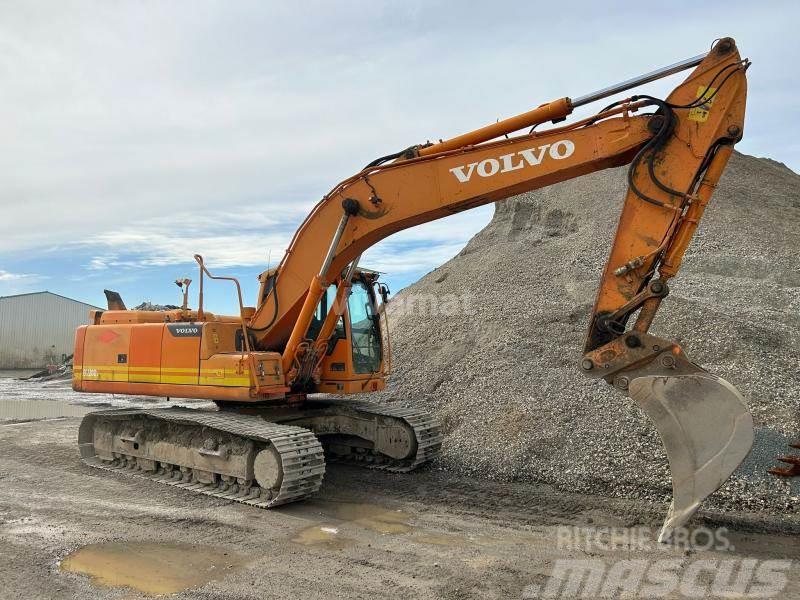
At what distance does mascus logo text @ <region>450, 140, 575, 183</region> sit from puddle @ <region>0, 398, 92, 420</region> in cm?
1199

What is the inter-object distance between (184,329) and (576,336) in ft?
24.2

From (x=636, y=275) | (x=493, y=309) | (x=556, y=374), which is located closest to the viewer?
(x=636, y=275)

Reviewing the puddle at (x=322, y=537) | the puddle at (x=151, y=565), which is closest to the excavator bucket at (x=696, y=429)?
the puddle at (x=322, y=537)

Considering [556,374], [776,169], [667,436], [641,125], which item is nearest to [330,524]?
[667,436]

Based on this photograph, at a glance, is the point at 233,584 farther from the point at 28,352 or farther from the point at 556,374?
the point at 28,352

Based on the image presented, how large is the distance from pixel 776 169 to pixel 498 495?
23199 millimetres

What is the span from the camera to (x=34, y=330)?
3425cm

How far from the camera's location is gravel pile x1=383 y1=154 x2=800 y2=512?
26.2 feet

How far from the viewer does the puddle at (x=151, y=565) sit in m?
4.96

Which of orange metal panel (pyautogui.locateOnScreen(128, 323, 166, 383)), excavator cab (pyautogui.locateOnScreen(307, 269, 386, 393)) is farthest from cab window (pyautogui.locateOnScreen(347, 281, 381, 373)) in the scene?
orange metal panel (pyautogui.locateOnScreen(128, 323, 166, 383))

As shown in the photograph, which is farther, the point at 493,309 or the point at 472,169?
the point at 493,309

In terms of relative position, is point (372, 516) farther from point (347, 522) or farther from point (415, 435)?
point (415, 435)

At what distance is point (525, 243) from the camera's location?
19.7 m

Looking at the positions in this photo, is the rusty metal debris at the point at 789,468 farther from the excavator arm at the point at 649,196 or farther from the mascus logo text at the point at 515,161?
the mascus logo text at the point at 515,161
